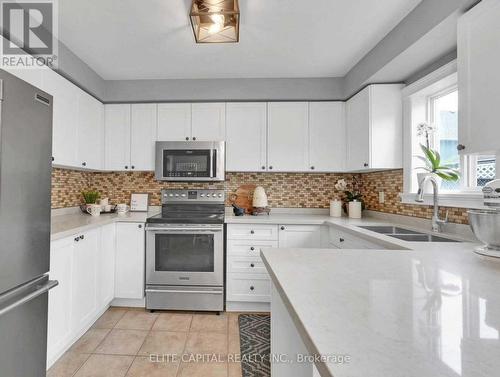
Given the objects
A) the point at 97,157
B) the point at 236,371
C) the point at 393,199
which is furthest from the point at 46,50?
the point at 393,199

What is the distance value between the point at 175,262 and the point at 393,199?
2.18 meters

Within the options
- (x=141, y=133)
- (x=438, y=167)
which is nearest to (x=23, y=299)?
(x=141, y=133)

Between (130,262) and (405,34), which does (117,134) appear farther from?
(405,34)

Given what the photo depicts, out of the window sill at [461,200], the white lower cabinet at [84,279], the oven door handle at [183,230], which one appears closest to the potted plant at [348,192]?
the window sill at [461,200]

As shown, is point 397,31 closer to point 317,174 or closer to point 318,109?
point 318,109

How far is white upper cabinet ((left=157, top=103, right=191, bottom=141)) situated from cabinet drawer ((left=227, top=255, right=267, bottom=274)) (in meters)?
1.40

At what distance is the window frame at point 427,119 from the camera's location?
5.76 ft

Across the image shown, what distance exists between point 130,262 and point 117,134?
1.41m

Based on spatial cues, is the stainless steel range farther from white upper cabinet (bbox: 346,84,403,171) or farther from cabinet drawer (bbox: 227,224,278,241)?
white upper cabinet (bbox: 346,84,403,171)

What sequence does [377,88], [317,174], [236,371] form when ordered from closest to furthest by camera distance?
[236,371], [377,88], [317,174]

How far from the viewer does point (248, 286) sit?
258cm

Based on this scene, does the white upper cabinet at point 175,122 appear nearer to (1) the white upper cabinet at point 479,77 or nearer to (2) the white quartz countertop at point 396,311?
(2) the white quartz countertop at point 396,311

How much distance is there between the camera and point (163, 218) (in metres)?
2.53

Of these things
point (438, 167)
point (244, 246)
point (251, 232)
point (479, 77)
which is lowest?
point (244, 246)
